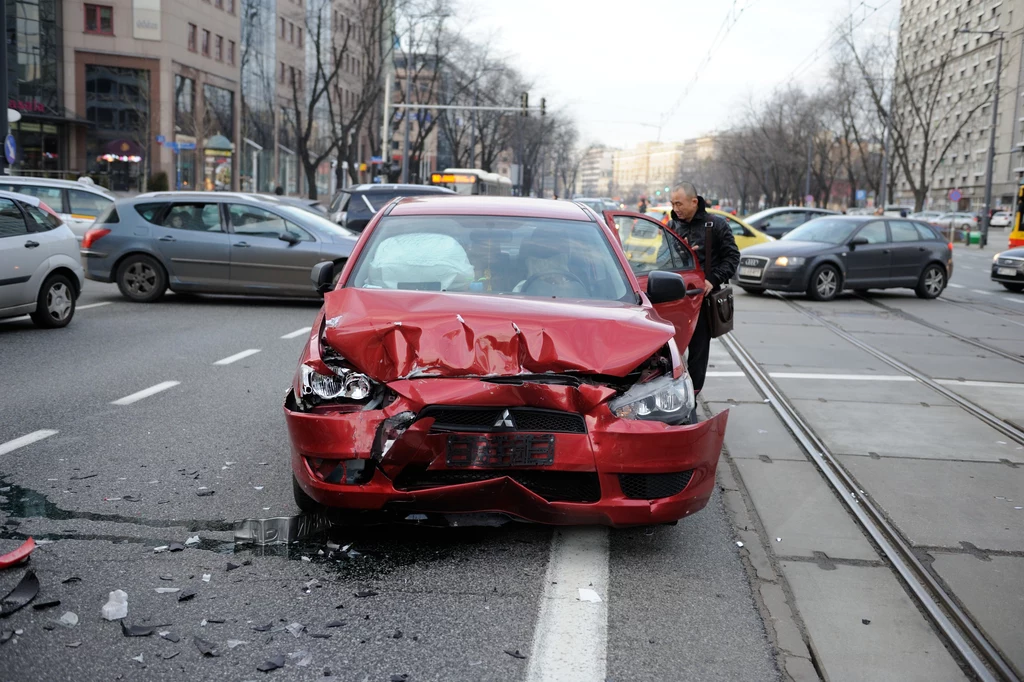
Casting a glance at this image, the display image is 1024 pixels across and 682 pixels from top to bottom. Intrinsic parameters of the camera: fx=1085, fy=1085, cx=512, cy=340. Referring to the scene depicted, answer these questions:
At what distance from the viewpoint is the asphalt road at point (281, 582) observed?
11.3 ft

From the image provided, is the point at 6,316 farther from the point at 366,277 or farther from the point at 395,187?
the point at 395,187

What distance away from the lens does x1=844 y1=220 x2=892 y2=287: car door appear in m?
19.3

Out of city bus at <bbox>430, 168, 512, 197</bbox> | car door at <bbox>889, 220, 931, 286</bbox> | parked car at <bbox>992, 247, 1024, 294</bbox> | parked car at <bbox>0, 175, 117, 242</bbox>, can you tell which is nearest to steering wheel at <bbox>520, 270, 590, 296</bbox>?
car door at <bbox>889, 220, 931, 286</bbox>

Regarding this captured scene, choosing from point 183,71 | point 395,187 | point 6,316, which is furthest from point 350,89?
point 6,316

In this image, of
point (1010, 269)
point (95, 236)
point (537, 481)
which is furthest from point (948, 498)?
point (1010, 269)

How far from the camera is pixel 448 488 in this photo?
13.9 ft

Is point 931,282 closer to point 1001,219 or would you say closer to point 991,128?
point 991,128

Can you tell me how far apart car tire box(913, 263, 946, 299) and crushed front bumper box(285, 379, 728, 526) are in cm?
1691

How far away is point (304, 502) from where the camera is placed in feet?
15.9

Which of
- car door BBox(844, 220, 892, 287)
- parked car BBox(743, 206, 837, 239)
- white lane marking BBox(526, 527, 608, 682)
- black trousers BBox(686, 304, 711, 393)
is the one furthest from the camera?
parked car BBox(743, 206, 837, 239)

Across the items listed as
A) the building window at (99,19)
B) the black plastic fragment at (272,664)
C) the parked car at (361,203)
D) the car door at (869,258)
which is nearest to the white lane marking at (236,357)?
the black plastic fragment at (272,664)

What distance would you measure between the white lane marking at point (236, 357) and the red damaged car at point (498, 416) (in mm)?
5300

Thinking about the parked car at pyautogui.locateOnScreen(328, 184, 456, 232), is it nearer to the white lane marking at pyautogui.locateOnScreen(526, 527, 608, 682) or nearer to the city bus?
the white lane marking at pyautogui.locateOnScreen(526, 527, 608, 682)

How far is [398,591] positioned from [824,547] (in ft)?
6.67
